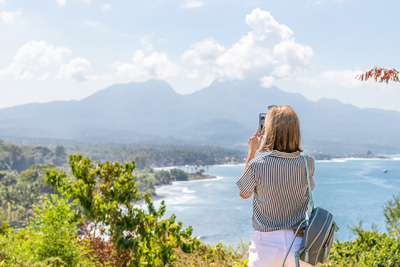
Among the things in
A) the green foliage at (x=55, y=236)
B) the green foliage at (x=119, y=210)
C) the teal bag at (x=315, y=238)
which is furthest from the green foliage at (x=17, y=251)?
the teal bag at (x=315, y=238)

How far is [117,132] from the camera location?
7534 inches

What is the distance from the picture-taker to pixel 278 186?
1438 millimetres

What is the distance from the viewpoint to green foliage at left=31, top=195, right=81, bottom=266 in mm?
2820

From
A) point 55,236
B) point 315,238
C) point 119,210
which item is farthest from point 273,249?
point 119,210

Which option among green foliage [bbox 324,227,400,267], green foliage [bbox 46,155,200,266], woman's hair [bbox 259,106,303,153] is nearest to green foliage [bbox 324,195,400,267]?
green foliage [bbox 324,227,400,267]

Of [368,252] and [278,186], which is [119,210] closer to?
[278,186]

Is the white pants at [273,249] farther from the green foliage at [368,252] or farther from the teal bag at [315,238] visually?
the green foliage at [368,252]

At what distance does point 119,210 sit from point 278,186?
84.7 inches

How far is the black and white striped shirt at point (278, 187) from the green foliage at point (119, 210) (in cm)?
189

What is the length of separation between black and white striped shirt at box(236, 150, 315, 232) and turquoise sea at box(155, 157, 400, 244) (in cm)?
A: 2982

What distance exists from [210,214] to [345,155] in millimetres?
86190

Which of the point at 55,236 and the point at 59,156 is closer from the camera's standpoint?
the point at 55,236

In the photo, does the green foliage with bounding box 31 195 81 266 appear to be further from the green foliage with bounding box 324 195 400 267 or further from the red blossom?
the red blossom

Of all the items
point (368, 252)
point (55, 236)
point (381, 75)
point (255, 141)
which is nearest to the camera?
point (255, 141)
